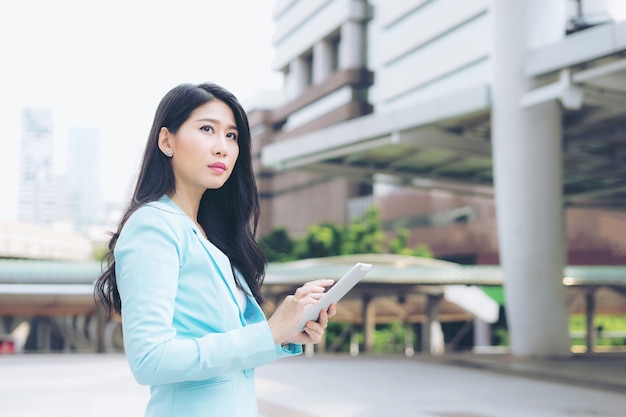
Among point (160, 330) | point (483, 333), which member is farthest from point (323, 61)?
point (160, 330)

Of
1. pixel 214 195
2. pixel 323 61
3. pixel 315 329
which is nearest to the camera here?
pixel 315 329

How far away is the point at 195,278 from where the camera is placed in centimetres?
186

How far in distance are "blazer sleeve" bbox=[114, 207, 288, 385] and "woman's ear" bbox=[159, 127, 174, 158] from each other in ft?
0.88

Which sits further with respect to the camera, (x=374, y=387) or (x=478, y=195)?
(x=478, y=195)

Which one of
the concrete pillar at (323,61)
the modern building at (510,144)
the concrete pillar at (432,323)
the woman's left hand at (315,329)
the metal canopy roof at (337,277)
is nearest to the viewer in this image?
the woman's left hand at (315,329)

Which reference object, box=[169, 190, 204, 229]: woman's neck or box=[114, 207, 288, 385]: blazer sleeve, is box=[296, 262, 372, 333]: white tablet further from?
box=[169, 190, 204, 229]: woman's neck

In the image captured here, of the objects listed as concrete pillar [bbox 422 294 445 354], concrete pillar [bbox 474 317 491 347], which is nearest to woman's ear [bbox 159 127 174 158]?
concrete pillar [bbox 422 294 445 354]

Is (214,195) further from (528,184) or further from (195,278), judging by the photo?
(528,184)

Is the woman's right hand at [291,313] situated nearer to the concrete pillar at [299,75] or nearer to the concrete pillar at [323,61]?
the concrete pillar at [323,61]

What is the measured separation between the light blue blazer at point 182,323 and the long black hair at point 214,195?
0.12m

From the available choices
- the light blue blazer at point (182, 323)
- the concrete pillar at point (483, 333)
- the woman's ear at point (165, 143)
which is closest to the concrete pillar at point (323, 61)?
the concrete pillar at point (483, 333)

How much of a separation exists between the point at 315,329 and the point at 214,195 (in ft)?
1.76

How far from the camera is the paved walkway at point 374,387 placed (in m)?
10.9

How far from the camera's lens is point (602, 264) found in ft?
132
